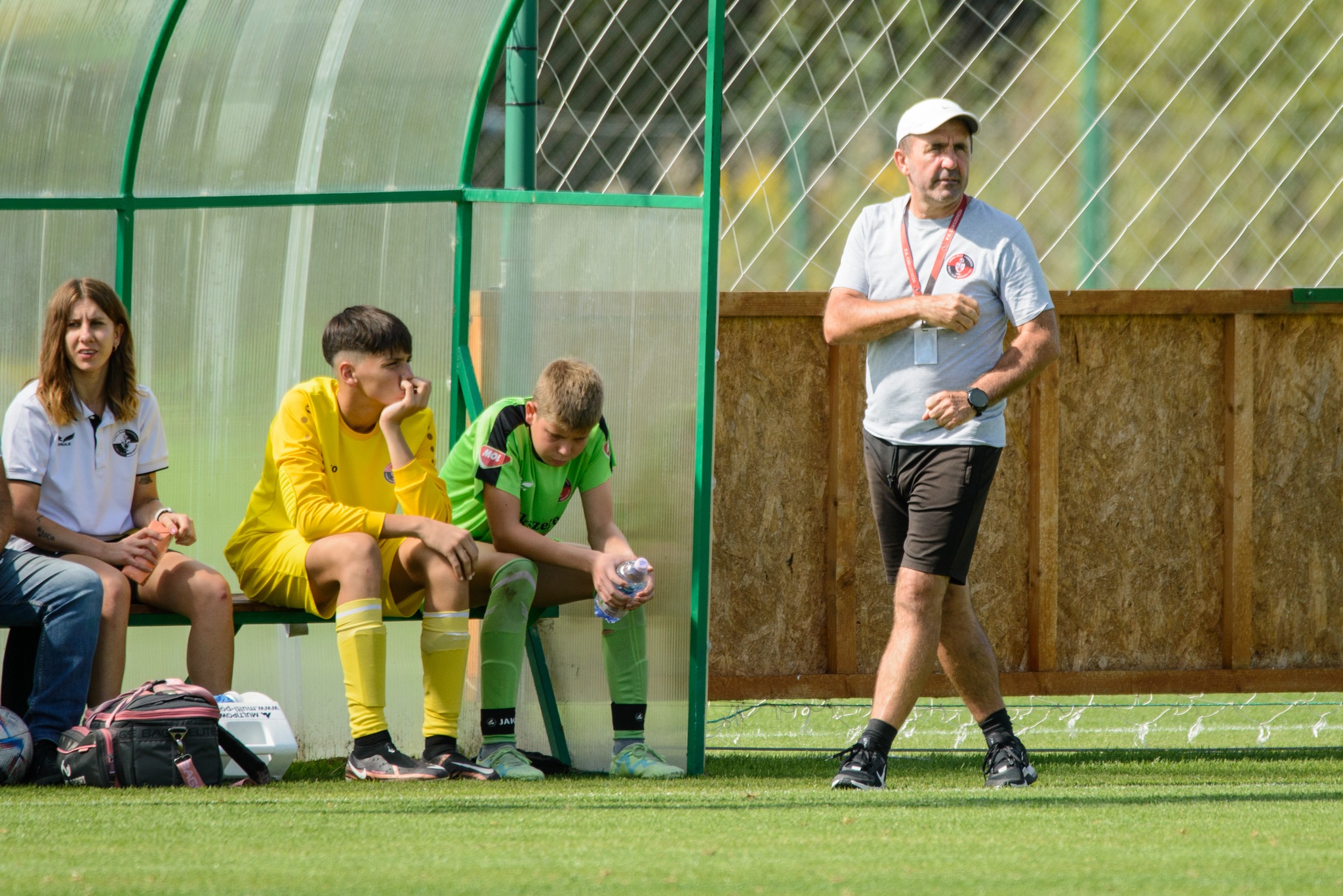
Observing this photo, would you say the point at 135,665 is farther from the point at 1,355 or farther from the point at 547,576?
the point at 547,576

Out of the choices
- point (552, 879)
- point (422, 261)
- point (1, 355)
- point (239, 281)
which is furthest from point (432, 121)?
point (552, 879)

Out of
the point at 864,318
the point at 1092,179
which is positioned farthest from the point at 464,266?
the point at 1092,179

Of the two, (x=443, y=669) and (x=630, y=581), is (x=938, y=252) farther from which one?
(x=443, y=669)

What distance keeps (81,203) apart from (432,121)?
3.76ft

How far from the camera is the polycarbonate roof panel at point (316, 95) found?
5516mm

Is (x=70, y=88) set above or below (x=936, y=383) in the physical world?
above

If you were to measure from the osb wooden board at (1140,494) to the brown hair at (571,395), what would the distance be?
92.6 inches

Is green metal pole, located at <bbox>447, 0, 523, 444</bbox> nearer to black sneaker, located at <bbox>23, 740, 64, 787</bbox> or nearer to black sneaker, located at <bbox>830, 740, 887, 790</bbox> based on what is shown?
black sneaker, located at <bbox>23, 740, 64, 787</bbox>

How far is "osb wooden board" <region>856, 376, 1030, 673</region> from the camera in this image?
20.7 feet

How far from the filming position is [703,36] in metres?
6.97

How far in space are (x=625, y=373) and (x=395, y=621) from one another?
1.09 metres

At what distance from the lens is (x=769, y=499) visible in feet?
20.5

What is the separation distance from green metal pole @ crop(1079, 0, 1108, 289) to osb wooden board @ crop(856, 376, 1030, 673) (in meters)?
1.19

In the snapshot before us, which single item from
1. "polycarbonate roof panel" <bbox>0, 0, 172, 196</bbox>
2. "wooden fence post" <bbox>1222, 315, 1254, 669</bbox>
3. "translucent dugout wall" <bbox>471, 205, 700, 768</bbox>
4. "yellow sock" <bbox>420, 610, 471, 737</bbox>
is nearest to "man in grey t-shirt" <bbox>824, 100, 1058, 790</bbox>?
"translucent dugout wall" <bbox>471, 205, 700, 768</bbox>
